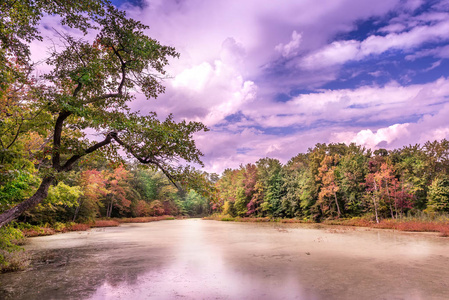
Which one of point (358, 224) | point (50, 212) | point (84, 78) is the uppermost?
point (84, 78)

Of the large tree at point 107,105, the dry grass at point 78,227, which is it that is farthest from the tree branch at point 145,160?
the dry grass at point 78,227

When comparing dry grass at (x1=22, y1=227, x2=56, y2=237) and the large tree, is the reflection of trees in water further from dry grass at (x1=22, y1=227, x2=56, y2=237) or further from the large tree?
dry grass at (x1=22, y1=227, x2=56, y2=237)

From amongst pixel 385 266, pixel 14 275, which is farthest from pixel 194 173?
pixel 385 266

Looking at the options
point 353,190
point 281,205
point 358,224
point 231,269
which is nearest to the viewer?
point 231,269

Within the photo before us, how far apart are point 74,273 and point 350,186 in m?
30.4

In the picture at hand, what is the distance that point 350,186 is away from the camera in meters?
30.8

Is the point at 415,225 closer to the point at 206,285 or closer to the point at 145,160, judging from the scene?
the point at 206,285

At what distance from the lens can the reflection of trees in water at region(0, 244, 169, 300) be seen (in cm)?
614

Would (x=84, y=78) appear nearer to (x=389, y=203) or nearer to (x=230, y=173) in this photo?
(x=389, y=203)

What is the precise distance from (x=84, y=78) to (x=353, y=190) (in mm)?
32444

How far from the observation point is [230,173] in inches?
2288

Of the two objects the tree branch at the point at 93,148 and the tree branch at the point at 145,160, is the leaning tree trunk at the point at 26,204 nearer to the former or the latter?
the tree branch at the point at 93,148

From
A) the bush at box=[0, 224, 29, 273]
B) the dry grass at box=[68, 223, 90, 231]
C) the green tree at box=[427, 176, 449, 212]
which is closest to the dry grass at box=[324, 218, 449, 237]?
the green tree at box=[427, 176, 449, 212]

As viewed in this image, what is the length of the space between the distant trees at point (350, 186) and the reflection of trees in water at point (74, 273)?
9969 millimetres
